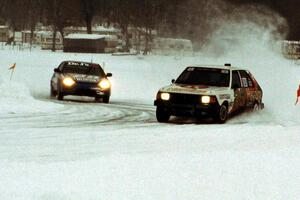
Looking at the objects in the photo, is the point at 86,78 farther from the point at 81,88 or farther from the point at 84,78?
the point at 81,88

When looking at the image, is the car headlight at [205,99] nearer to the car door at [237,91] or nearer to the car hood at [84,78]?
the car door at [237,91]

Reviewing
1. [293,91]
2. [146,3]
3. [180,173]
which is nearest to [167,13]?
[146,3]

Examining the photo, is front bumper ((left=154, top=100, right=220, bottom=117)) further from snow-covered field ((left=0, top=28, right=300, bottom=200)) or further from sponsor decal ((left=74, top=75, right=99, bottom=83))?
sponsor decal ((left=74, top=75, right=99, bottom=83))

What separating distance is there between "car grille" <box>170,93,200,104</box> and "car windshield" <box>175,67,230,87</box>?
3.23ft

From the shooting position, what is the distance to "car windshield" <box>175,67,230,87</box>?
50.8 feet

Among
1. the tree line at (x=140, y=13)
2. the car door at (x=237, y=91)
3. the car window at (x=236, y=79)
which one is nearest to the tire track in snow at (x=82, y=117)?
the car door at (x=237, y=91)

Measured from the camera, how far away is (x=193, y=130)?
13297 mm

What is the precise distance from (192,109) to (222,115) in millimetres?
819

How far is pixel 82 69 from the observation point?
21.2 meters

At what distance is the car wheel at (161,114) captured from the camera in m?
15.0

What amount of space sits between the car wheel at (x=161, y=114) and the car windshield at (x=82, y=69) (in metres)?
6.46

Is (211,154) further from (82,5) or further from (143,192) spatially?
(82,5)

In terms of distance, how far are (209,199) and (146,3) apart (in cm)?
9907

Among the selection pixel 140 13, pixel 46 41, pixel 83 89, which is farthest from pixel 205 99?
pixel 140 13
